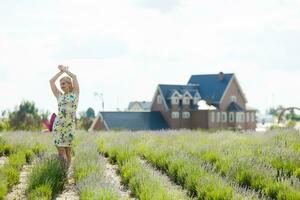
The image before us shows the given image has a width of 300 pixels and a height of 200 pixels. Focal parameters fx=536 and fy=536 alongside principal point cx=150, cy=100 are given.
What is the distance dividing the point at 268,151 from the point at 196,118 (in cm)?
5338

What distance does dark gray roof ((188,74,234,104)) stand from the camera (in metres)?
65.7

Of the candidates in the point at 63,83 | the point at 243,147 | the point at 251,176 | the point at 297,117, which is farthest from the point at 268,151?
the point at 297,117

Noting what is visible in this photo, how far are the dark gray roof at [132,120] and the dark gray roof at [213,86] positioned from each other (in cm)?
707

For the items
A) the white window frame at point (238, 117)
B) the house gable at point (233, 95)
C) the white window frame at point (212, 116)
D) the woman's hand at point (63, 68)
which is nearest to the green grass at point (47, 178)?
the woman's hand at point (63, 68)

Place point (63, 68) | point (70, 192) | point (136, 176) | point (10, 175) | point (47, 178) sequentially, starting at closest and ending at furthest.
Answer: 1. point (47, 178)
2. point (70, 192)
3. point (136, 176)
4. point (10, 175)
5. point (63, 68)

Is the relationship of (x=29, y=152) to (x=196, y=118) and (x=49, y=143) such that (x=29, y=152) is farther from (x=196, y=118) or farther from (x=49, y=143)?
(x=196, y=118)

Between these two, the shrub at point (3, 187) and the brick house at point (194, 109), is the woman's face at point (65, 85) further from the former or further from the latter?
the brick house at point (194, 109)

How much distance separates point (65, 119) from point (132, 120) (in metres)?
49.4

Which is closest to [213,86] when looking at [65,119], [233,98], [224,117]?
[233,98]

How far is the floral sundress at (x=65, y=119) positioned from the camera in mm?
9812

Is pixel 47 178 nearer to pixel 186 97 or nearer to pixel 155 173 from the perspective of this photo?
pixel 155 173

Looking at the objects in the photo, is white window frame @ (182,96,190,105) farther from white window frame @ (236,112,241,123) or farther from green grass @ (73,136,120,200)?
green grass @ (73,136,120,200)

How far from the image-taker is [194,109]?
64.2 metres

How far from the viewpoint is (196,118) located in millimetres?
64625
